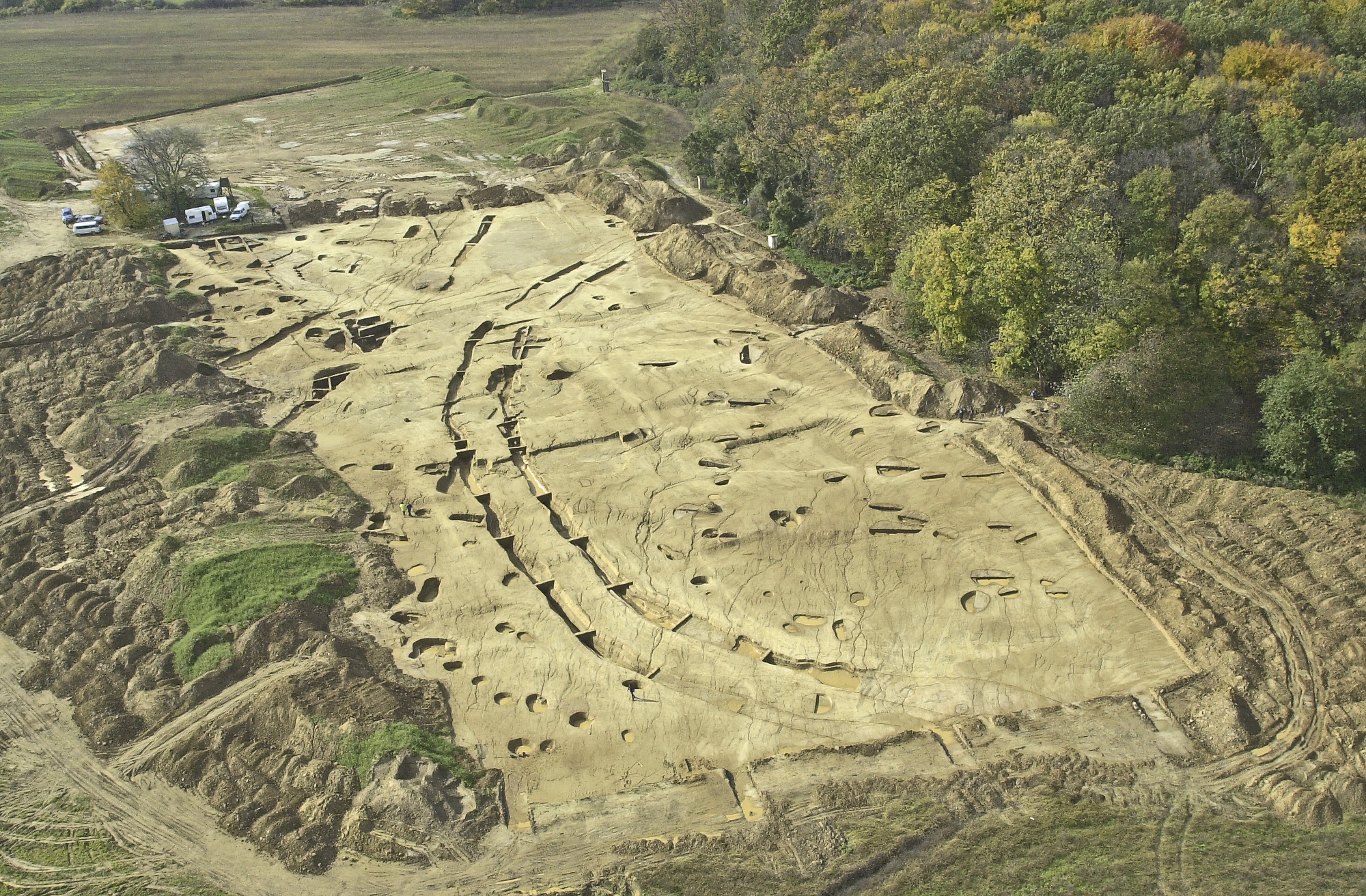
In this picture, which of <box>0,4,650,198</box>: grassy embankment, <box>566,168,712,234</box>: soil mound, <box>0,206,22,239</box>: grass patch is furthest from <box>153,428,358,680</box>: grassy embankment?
<box>0,4,650,198</box>: grassy embankment

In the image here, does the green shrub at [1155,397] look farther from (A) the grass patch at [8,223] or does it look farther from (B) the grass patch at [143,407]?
(A) the grass patch at [8,223]

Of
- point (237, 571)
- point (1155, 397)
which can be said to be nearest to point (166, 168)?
point (237, 571)

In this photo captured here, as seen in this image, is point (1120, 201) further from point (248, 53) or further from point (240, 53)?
point (240, 53)

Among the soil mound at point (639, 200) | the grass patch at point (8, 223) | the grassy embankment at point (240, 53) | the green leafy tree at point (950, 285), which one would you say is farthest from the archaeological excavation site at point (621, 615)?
the grassy embankment at point (240, 53)

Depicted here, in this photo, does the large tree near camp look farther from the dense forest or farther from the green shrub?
the green shrub

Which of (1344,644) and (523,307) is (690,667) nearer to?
(1344,644)

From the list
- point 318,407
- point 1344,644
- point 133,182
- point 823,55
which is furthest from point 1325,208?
point 133,182
